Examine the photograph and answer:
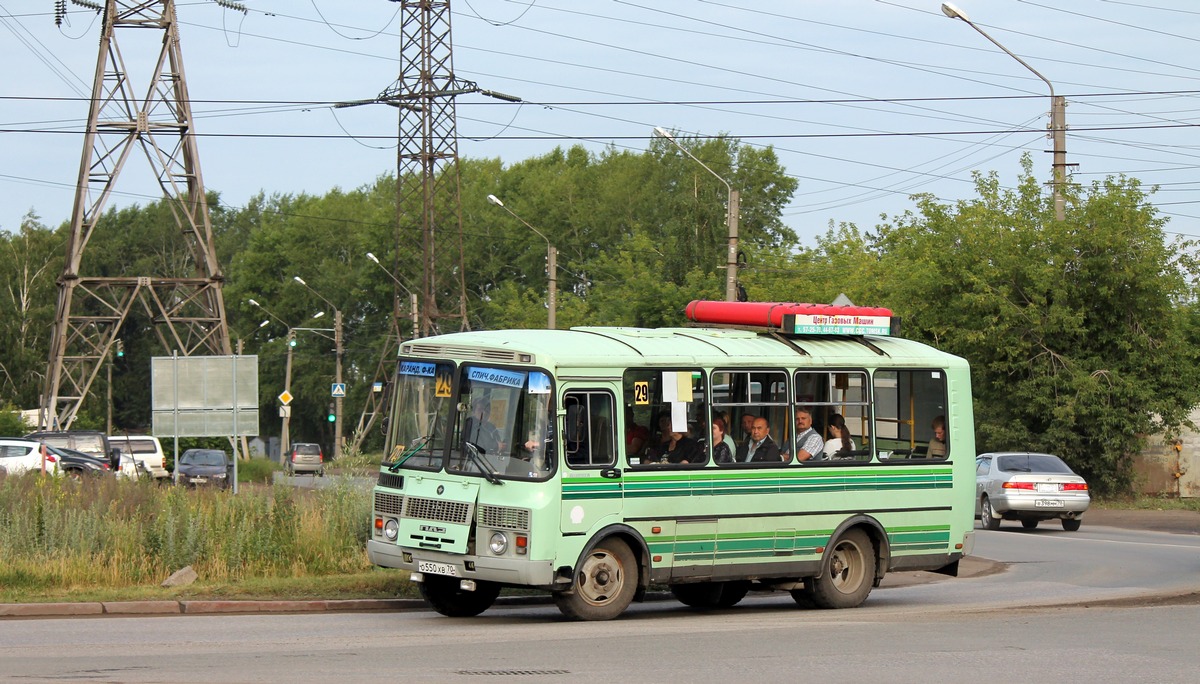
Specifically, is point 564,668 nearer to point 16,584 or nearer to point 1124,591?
point 16,584

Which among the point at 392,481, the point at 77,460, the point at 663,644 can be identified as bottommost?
the point at 663,644

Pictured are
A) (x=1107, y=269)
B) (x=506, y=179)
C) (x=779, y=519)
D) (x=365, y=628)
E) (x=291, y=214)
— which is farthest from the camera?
(x=291, y=214)

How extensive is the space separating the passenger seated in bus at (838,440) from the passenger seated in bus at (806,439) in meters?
0.11

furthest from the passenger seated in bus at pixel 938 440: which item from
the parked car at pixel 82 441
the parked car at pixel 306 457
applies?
the parked car at pixel 306 457

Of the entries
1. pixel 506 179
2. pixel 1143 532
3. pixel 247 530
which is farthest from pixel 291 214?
pixel 247 530

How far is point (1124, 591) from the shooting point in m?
17.0

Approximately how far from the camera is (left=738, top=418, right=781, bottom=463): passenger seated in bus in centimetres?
1441

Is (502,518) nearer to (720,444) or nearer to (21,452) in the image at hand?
(720,444)

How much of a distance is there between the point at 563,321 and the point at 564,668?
2112 inches

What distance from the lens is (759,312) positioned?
1548 centimetres

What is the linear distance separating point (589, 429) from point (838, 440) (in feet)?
9.94

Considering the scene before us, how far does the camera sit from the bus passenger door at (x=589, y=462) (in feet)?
42.9

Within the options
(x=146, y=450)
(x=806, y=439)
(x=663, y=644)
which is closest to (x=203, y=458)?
(x=146, y=450)

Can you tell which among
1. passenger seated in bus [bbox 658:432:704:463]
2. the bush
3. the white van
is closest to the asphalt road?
passenger seated in bus [bbox 658:432:704:463]
